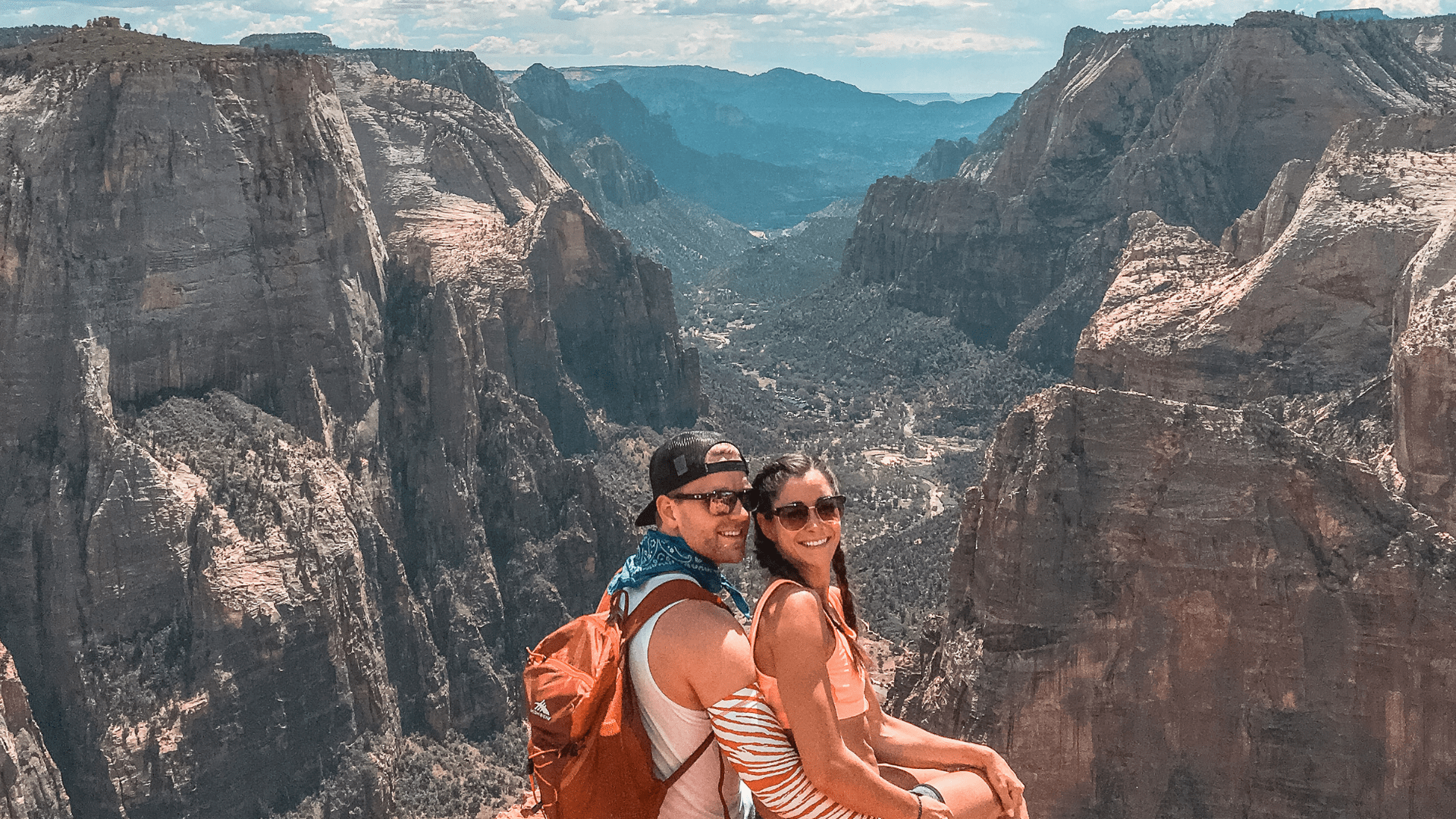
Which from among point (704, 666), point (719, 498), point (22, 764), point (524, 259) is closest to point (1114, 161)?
point (524, 259)

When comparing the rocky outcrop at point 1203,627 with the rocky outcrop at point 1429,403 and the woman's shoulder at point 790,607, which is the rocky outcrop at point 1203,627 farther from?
the woman's shoulder at point 790,607

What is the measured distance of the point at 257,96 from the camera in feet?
155

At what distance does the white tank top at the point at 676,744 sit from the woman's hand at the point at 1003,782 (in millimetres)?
1751

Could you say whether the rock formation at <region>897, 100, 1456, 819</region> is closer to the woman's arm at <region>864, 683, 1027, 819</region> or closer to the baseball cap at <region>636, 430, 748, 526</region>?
the woman's arm at <region>864, 683, 1027, 819</region>

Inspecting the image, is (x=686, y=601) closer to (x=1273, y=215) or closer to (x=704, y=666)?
(x=704, y=666)

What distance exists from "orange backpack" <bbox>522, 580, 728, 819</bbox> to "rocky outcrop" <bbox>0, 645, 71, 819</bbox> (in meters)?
27.4

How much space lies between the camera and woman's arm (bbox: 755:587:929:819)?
834 centimetres

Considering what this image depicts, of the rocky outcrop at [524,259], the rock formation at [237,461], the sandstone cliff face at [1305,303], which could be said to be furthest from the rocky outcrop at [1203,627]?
the rocky outcrop at [524,259]

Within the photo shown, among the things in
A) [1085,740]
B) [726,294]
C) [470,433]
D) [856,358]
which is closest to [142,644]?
[470,433]

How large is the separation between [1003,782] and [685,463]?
3166mm

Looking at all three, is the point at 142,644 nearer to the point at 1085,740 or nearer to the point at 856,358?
the point at 1085,740

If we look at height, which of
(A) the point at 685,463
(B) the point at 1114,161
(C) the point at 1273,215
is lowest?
(B) the point at 1114,161

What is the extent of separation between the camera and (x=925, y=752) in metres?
9.87

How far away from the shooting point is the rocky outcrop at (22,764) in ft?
103
